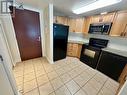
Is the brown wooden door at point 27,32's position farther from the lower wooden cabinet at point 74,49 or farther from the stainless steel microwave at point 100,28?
the stainless steel microwave at point 100,28

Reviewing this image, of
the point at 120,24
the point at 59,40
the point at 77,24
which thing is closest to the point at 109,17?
the point at 120,24

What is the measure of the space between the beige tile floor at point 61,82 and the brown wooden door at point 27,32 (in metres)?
0.80

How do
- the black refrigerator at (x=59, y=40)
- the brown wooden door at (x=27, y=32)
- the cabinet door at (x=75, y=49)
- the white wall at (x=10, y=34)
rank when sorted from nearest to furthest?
the white wall at (x=10, y=34) → the brown wooden door at (x=27, y=32) → the black refrigerator at (x=59, y=40) → the cabinet door at (x=75, y=49)

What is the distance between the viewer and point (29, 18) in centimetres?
280

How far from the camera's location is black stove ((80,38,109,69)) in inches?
107

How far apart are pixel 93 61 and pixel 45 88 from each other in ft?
6.76

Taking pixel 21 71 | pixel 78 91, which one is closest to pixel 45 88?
pixel 78 91

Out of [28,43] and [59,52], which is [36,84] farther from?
[28,43]

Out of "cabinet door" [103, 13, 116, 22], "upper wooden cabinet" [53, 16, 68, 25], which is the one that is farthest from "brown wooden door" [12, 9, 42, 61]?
"cabinet door" [103, 13, 116, 22]

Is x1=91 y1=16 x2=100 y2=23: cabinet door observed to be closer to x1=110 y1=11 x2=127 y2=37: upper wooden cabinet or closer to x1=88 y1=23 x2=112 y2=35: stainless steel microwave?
x1=88 y1=23 x2=112 y2=35: stainless steel microwave

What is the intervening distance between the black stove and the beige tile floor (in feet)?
1.43

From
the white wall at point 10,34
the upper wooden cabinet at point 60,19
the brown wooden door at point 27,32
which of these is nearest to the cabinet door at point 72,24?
the upper wooden cabinet at point 60,19

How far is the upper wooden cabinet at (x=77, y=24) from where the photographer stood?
11.5 feet

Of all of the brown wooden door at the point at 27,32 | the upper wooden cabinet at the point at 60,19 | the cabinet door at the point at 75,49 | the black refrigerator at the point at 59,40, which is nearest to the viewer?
the brown wooden door at the point at 27,32
